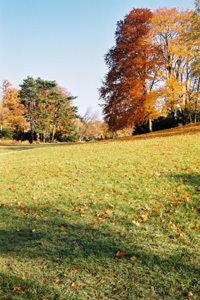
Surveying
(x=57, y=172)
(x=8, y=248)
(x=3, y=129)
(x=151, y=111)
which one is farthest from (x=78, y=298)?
(x=3, y=129)

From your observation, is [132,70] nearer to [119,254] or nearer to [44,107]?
[119,254]

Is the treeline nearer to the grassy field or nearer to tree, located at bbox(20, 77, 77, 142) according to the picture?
tree, located at bbox(20, 77, 77, 142)

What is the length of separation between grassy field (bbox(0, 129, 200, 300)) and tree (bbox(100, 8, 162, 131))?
12342 millimetres

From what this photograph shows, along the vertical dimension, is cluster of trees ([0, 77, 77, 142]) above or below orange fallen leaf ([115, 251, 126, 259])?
above

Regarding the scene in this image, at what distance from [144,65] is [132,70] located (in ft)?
3.83

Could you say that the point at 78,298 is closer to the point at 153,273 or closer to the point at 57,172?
the point at 153,273

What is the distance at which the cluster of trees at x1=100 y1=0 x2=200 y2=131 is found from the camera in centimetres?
1797

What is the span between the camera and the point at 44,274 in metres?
2.81

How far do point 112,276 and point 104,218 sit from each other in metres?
1.56

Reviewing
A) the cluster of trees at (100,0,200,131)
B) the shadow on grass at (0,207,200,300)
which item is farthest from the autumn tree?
the shadow on grass at (0,207,200,300)

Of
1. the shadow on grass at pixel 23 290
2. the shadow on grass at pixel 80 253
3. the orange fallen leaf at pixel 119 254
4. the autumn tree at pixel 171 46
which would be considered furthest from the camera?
the autumn tree at pixel 171 46

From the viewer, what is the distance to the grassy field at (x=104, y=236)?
2.55 metres

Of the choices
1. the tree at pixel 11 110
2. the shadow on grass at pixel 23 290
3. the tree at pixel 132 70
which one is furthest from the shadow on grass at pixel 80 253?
the tree at pixel 11 110

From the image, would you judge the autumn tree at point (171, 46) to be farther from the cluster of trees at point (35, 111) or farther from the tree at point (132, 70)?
the cluster of trees at point (35, 111)
